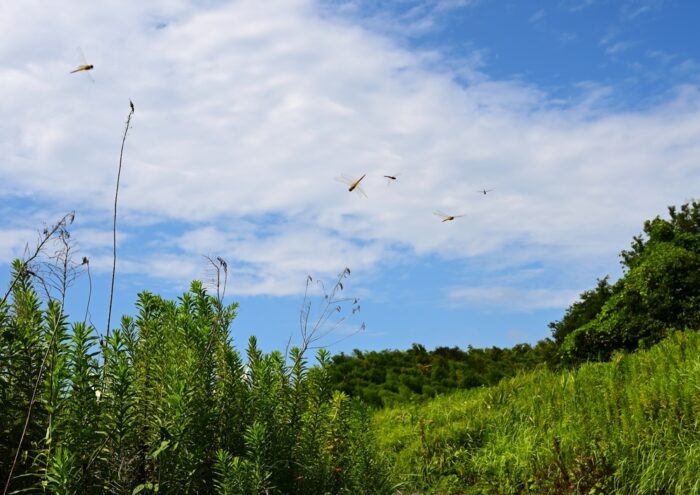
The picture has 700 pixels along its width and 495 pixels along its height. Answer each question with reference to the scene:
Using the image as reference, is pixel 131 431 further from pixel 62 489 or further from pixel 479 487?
pixel 479 487

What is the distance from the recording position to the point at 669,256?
15086 mm

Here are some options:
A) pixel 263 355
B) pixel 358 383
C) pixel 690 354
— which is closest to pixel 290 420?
pixel 263 355

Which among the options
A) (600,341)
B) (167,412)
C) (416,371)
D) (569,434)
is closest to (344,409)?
(167,412)

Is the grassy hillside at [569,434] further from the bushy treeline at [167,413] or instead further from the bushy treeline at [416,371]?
the bushy treeline at [167,413]

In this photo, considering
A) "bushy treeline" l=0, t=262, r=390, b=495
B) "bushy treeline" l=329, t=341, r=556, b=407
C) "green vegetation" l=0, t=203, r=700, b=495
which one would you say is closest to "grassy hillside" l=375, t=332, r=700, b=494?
"green vegetation" l=0, t=203, r=700, b=495

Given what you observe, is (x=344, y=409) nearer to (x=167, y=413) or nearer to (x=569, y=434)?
(x=167, y=413)

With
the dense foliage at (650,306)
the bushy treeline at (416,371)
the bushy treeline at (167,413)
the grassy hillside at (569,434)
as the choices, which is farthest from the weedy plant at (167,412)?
the dense foliage at (650,306)

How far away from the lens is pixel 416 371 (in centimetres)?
1504

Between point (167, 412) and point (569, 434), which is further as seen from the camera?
point (569, 434)

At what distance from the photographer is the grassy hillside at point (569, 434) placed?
744cm

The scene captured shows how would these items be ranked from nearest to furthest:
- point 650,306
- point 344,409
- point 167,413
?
point 167,413, point 344,409, point 650,306

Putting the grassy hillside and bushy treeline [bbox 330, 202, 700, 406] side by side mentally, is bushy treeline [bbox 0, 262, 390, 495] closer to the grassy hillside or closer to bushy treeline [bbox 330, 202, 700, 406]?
the grassy hillside

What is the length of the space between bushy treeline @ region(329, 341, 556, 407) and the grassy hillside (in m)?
1.75

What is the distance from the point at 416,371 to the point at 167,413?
11.9 m
